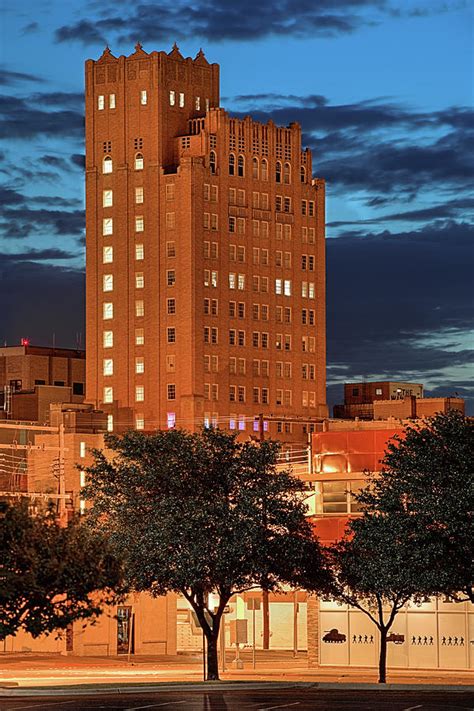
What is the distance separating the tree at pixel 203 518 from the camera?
245 feet

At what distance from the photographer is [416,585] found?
73.4m

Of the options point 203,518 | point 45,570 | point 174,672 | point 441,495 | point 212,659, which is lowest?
point 174,672

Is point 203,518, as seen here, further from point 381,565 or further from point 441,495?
point 441,495

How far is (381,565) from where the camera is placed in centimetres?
7500

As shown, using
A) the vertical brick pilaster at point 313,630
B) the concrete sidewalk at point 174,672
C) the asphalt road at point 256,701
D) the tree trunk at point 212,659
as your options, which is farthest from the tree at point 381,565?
the vertical brick pilaster at point 313,630

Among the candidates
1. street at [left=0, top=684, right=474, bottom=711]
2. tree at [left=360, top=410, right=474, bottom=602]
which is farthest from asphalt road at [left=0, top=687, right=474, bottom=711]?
tree at [left=360, top=410, right=474, bottom=602]

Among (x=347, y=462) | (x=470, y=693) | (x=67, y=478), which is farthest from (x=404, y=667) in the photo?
(x=67, y=478)

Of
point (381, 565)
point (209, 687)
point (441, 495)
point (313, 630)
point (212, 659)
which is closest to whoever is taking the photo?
point (209, 687)

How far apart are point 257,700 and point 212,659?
1469 cm

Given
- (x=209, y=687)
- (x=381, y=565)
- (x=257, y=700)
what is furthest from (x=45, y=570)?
(x=257, y=700)

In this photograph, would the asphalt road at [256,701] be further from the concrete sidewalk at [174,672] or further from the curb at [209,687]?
the concrete sidewalk at [174,672]

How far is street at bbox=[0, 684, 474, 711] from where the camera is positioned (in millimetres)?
56969

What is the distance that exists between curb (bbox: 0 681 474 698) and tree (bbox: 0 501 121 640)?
4.46 meters

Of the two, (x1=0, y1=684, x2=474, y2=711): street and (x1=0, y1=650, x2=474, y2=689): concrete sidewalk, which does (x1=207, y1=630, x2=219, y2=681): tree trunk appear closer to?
(x1=0, y1=650, x2=474, y2=689): concrete sidewalk
